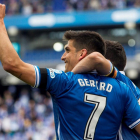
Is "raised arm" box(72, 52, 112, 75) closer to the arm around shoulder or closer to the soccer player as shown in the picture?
the soccer player

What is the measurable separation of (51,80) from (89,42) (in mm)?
515

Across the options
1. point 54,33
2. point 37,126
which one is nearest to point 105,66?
point 37,126

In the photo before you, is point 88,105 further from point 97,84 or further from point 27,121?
point 27,121

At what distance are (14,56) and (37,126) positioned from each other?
1160cm

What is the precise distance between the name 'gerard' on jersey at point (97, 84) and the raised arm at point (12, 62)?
1.28 ft

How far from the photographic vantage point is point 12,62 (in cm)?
221

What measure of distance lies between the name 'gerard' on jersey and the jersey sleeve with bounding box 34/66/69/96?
14 centimetres

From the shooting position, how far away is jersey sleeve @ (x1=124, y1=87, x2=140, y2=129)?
8.56 ft

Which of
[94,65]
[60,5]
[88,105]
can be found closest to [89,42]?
[94,65]

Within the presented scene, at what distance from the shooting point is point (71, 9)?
20.9m

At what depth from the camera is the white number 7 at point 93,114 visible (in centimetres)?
249

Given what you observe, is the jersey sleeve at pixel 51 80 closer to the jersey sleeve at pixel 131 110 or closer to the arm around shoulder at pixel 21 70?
the arm around shoulder at pixel 21 70

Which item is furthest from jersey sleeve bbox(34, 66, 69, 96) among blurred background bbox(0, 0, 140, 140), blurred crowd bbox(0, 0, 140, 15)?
blurred crowd bbox(0, 0, 140, 15)

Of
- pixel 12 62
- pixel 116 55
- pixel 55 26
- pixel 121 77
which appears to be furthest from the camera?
pixel 55 26
